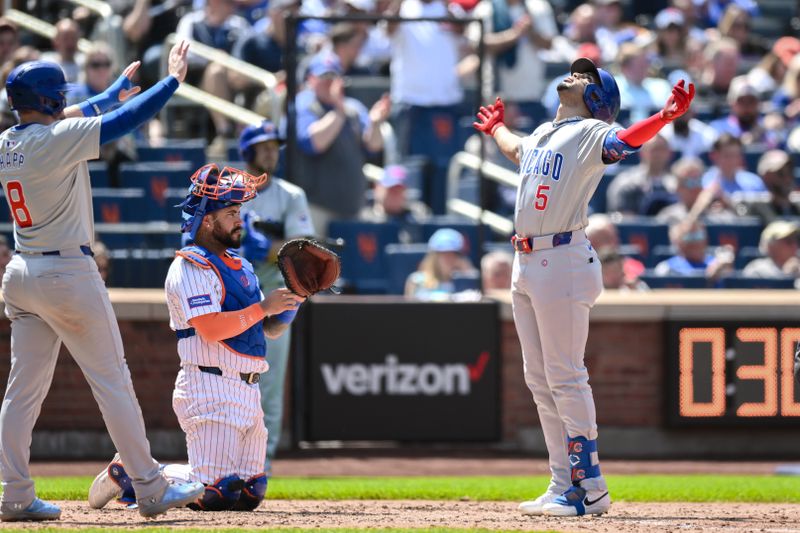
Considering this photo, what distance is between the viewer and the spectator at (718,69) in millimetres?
15523

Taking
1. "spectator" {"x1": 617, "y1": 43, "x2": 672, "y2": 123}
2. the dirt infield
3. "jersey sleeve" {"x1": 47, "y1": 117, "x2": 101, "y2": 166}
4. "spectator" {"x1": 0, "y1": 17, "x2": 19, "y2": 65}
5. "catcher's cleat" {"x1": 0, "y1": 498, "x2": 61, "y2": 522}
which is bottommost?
the dirt infield

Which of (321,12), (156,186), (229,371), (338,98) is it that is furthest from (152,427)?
(321,12)

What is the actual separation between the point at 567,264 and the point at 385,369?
4.28m

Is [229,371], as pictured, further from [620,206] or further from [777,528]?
[620,206]

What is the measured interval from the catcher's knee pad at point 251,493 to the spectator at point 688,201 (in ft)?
22.1

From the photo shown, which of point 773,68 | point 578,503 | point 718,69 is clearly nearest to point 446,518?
point 578,503

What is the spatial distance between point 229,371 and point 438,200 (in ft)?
20.2

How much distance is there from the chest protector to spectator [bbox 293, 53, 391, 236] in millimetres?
4434

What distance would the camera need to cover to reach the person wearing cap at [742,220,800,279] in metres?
12.1

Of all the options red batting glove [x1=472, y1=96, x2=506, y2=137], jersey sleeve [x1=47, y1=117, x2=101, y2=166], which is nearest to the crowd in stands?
red batting glove [x1=472, y1=96, x2=506, y2=137]

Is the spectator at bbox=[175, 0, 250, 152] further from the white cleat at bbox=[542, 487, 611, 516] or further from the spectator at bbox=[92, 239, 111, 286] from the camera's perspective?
the white cleat at bbox=[542, 487, 611, 516]

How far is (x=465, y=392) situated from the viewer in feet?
35.9

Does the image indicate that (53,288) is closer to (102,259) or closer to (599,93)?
(599,93)

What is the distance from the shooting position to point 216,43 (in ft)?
45.9
